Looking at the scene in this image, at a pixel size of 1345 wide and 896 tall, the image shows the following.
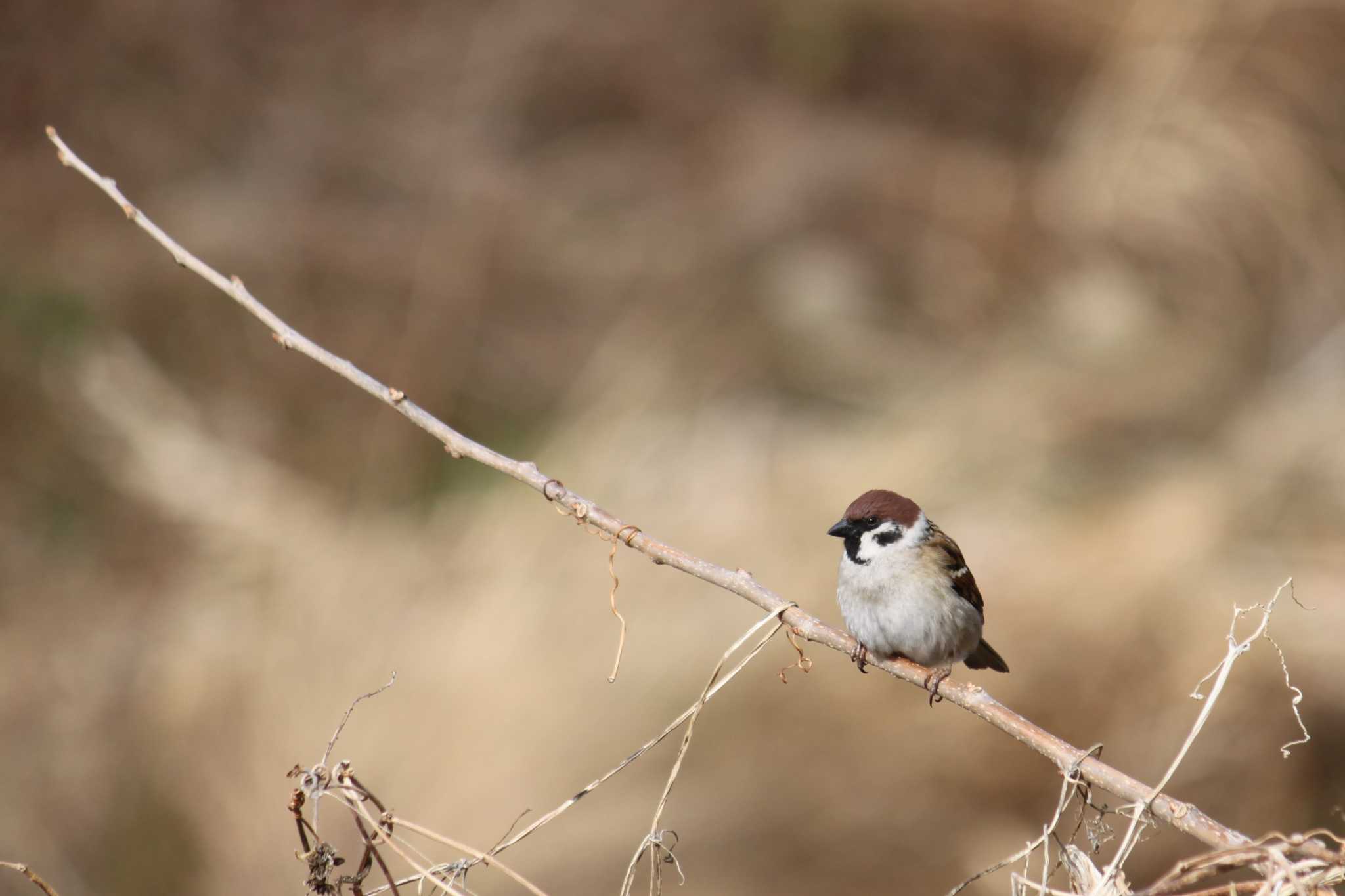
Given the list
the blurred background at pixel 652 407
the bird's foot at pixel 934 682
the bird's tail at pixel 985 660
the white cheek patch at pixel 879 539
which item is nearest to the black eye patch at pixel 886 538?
the white cheek patch at pixel 879 539

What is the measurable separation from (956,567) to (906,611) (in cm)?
31

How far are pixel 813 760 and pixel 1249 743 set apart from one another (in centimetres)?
155

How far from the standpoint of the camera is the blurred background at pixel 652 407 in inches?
161

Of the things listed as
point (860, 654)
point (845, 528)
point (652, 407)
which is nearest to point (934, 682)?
point (860, 654)

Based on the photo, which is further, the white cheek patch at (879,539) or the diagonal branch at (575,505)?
the white cheek patch at (879,539)

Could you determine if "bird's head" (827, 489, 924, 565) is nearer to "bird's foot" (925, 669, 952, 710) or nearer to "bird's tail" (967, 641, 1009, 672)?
"bird's tail" (967, 641, 1009, 672)

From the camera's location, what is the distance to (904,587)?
7.68 ft

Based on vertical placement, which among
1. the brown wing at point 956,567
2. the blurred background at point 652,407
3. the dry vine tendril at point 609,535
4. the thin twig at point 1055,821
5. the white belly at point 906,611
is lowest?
the thin twig at point 1055,821

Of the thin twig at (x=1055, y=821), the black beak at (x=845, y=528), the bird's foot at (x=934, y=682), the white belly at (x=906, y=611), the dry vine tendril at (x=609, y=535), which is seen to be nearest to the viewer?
the thin twig at (x=1055, y=821)

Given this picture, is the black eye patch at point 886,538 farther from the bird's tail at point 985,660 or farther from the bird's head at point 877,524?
the bird's tail at point 985,660

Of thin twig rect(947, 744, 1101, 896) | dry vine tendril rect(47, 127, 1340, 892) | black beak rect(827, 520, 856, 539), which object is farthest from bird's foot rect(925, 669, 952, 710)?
black beak rect(827, 520, 856, 539)

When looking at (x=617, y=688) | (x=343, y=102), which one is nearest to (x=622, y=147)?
(x=343, y=102)

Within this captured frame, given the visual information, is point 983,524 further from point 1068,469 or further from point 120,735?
point 120,735

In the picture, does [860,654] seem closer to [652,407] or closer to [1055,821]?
[1055,821]
